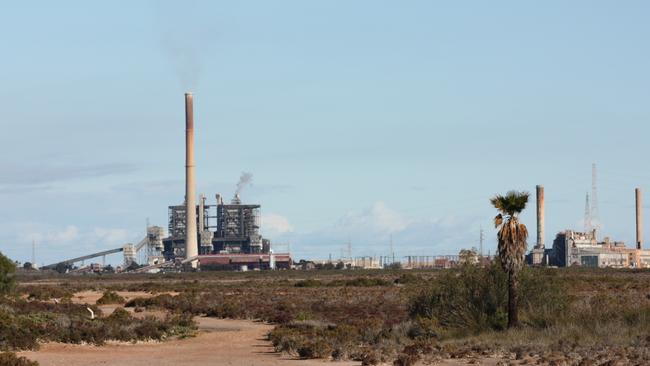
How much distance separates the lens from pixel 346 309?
6003 cm

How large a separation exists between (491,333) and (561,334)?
2.49 metres

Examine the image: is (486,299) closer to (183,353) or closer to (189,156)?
(183,353)

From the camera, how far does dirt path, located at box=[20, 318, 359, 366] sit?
3250 centimetres

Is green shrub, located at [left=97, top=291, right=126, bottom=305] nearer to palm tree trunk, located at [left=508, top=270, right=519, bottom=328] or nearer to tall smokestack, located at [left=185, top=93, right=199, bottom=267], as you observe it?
palm tree trunk, located at [left=508, top=270, right=519, bottom=328]

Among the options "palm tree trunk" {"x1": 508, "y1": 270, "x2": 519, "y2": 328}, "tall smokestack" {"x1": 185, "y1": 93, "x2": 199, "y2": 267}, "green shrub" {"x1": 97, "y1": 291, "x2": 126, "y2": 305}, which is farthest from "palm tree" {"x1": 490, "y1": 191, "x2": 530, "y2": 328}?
"tall smokestack" {"x1": 185, "y1": 93, "x2": 199, "y2": 267}

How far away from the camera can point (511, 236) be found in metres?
35.9

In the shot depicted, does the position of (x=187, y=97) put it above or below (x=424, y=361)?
above

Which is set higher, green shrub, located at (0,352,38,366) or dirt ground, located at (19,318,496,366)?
green shrub, located at (0,352,38,366)

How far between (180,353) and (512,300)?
1086cm

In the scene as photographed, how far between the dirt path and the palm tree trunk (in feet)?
24.2

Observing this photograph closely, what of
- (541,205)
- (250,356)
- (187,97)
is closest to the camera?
(250,356)

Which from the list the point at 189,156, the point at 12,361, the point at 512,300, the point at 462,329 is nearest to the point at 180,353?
the point at 12,361

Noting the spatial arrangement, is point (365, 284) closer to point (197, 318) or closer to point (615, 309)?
point (197, 318)

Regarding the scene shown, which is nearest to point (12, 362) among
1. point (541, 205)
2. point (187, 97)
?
point (187, 97)
